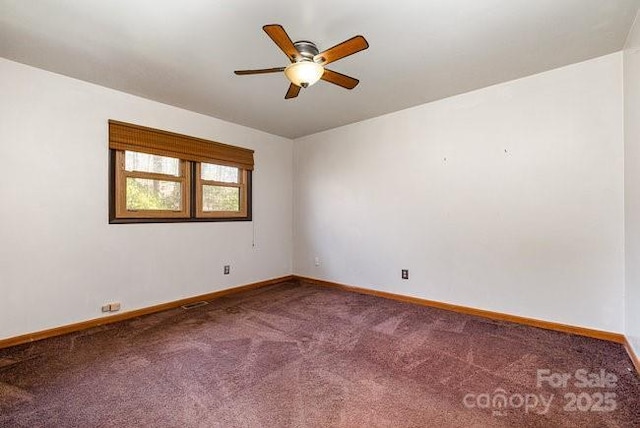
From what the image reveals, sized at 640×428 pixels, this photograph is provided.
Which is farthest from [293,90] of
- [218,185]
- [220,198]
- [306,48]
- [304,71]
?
[220,198]

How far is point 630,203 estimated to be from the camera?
7.68ft

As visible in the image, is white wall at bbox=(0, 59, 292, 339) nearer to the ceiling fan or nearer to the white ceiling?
the white ceiling

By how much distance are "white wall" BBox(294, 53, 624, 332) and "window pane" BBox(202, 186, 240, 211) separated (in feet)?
4.95

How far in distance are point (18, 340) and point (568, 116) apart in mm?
5328

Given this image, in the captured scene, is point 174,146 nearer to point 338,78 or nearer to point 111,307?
point 111,307

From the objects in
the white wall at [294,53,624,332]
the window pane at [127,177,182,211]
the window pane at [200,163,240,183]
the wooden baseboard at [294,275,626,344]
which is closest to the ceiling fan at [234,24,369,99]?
the white wall at [294,53,624,332]

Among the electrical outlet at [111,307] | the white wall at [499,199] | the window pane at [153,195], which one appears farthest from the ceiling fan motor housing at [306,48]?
the electrical outlet at [111,307]

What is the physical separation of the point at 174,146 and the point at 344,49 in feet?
8.60

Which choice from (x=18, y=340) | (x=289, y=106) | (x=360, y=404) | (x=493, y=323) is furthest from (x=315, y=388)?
(x=289, y=106)

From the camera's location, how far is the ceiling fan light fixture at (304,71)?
1.98m

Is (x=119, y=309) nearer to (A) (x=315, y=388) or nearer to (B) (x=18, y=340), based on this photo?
(B) (x=18, y=340)

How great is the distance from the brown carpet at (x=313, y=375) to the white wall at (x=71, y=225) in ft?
1.29

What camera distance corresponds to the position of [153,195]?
3549 mm

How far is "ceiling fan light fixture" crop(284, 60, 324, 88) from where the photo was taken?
198 cm
